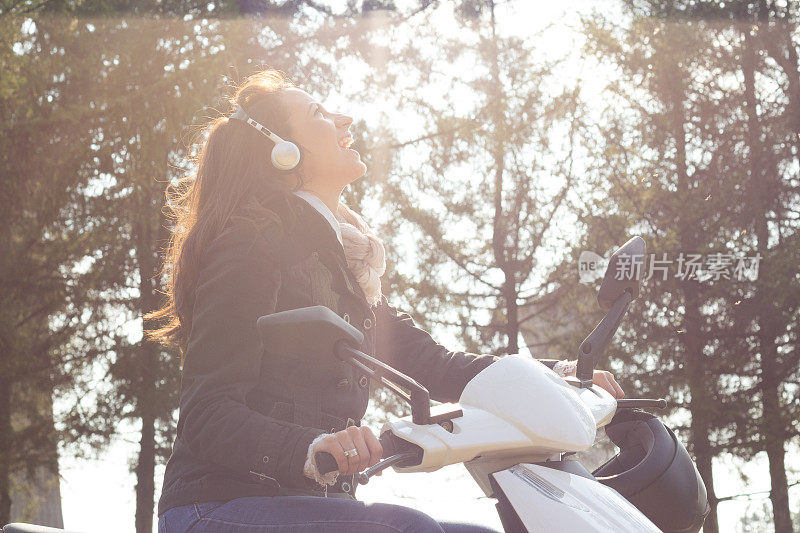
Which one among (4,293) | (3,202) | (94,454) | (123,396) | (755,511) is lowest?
(755,511)

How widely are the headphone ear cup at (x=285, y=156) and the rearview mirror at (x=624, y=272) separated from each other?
3.50 ft

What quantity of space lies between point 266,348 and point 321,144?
47.1 inches

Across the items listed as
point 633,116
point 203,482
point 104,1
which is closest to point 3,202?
point 104,1

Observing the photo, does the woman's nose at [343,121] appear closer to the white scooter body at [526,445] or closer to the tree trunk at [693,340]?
the white scooter body at [526,445]

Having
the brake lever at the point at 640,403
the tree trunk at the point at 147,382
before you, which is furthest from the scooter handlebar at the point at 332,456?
the tree trunk at the point at 147,382

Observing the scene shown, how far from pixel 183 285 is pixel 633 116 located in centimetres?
1280

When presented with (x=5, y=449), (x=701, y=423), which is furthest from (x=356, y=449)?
(x=5, y=449)

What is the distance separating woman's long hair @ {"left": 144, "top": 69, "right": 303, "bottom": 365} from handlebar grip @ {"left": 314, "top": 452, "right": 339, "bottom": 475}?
0.87 metres

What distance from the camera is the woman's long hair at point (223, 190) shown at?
2447 millimetres

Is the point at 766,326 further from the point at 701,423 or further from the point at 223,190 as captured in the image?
the point at 223,190

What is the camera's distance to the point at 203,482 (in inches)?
81.3

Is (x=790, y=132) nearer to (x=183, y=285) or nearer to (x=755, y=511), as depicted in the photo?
(x=755, y=511)

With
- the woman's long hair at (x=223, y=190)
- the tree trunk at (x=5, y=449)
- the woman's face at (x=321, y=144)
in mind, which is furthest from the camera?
the tree trunk at (x=5, y=449)

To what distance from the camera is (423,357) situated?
2.79 m
